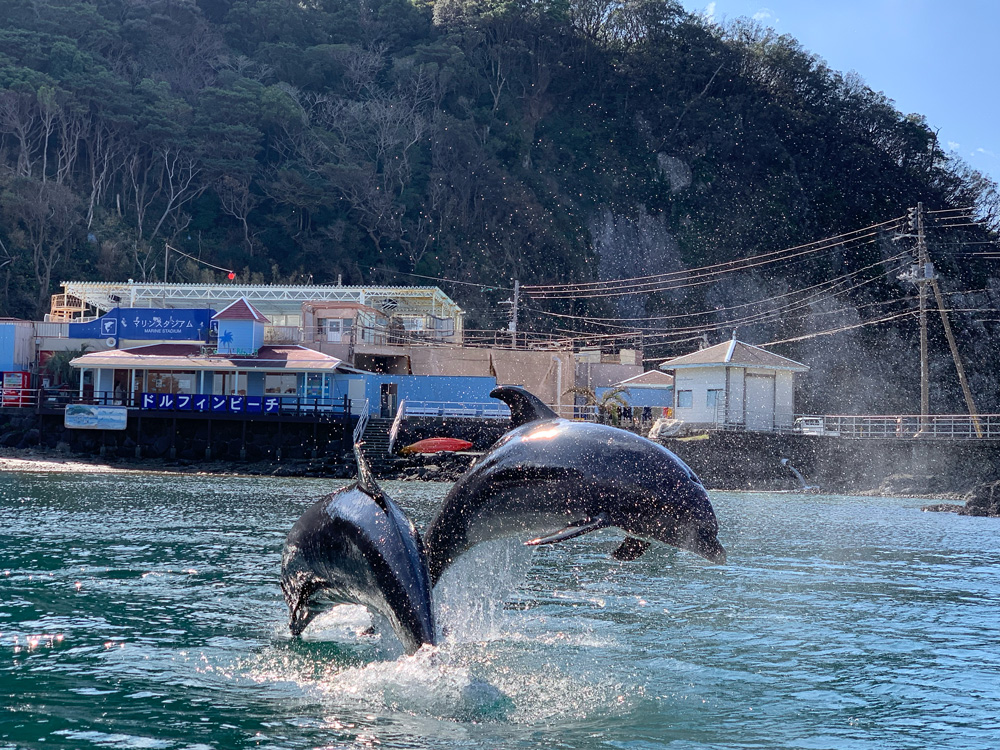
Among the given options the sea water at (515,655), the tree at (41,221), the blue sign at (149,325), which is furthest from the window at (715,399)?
the tree at (41,221)

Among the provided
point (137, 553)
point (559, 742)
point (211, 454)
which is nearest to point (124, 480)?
point (211, 454)

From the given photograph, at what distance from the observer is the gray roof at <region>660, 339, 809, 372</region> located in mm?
41156

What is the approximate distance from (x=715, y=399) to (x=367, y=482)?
119 ft

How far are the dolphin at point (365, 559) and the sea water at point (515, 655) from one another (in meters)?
0.54

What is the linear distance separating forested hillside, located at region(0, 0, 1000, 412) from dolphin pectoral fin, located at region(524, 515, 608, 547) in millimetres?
62394

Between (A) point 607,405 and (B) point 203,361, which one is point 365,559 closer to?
(A) point 607,405

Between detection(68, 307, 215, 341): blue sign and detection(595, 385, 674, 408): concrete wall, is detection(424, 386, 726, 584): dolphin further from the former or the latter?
detection(595, 385, 674, 408): concrete wall

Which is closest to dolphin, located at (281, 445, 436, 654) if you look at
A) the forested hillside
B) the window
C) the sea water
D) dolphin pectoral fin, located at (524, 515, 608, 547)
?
the sea water

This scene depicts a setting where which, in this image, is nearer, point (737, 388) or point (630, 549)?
point (630, 549)

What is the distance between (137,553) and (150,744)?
979 centimetres

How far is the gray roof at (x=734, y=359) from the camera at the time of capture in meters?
41.2

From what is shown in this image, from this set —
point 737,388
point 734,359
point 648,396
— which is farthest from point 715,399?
point 648,396

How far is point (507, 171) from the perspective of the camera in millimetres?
83500

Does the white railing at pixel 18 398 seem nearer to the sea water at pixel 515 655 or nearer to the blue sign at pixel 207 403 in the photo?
the blue sign at pixel 207 403
